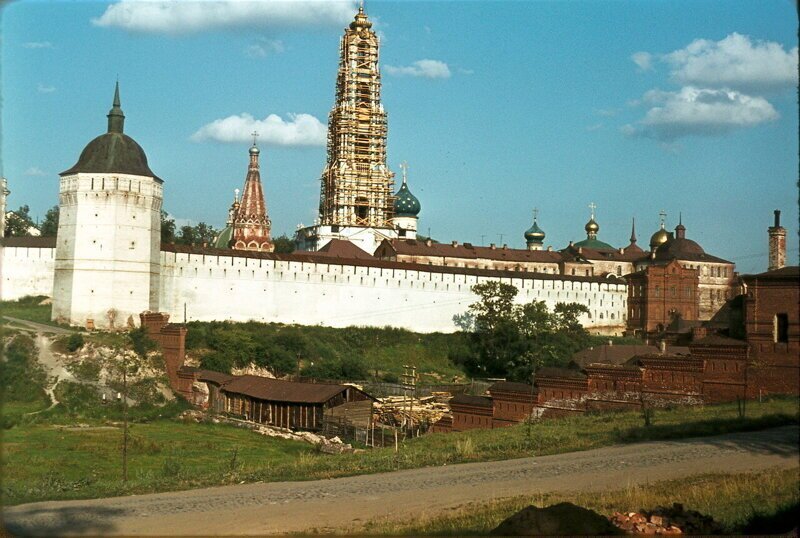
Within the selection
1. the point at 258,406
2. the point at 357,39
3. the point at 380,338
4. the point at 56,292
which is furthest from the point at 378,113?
the point at 258,406

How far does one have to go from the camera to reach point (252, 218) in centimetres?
5538

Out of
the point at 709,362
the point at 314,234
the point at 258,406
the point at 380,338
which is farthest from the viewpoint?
the point at 314,234

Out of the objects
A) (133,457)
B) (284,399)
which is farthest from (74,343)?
(133,457)

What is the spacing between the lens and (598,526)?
22.1 feet

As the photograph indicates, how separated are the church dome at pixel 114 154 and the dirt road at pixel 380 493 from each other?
79.0ft

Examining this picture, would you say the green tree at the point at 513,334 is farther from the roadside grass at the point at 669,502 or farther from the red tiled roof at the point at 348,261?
the roadside grass at the point at 669,502

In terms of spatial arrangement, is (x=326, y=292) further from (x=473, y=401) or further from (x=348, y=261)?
(x=473, y=401)

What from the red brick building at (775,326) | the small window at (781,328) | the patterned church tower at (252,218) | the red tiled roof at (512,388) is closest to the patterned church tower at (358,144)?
the patterned church tower at (252,218)

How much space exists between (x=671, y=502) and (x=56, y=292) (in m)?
30.1

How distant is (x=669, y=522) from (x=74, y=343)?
26.2 m

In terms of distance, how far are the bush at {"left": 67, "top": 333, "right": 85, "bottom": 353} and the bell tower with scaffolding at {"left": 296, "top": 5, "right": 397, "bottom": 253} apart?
24462mm

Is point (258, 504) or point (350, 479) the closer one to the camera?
point (258, 504)

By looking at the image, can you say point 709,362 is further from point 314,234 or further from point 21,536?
point 314,234

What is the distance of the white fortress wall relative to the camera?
37906 millimetres
